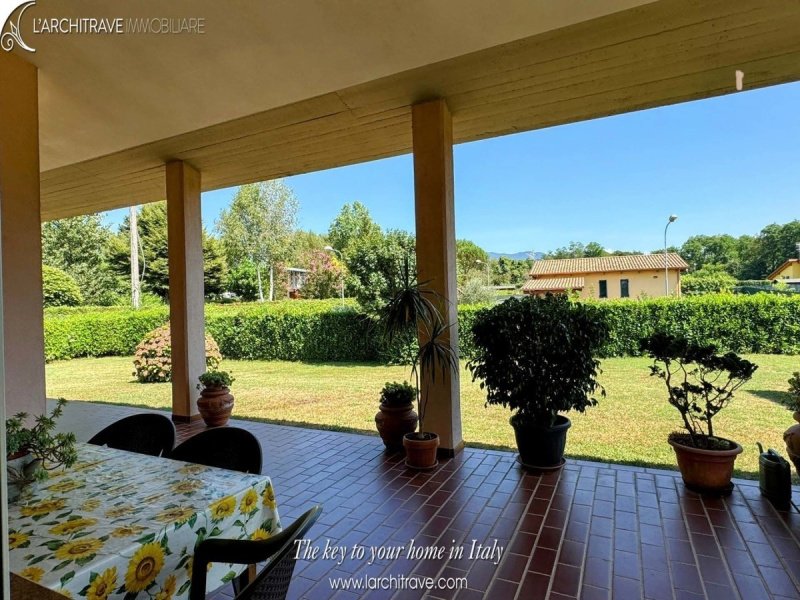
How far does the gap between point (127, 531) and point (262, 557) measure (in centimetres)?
43

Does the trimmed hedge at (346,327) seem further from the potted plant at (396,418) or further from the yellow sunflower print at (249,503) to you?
the yellow sunflower print at (249,503)

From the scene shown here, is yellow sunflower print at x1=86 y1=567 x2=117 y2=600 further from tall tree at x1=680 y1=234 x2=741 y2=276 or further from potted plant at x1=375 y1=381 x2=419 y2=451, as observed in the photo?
tall tree at x1=680 y1=234 x2=741 y2=276

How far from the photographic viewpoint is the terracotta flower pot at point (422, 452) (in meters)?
3.38

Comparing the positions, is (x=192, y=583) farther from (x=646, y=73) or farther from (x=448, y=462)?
(x=646, y=73)

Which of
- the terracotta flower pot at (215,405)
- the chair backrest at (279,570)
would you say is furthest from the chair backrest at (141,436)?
the terracotta flower pot at (215,405)

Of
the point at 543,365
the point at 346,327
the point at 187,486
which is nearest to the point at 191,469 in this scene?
the point at 187,486

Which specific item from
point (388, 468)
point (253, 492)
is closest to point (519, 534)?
point (388, 468)

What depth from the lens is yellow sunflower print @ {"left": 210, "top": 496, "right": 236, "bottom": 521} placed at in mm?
1420

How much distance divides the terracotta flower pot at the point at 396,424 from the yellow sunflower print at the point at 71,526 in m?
2.66

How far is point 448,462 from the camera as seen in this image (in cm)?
352

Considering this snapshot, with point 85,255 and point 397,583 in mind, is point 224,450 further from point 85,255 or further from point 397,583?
point 85,255

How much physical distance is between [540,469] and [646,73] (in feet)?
10.3

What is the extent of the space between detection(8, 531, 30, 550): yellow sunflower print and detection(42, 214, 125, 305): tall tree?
61.6ft

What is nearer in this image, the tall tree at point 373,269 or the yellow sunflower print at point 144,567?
the yellow sunflower print at point 144,567
